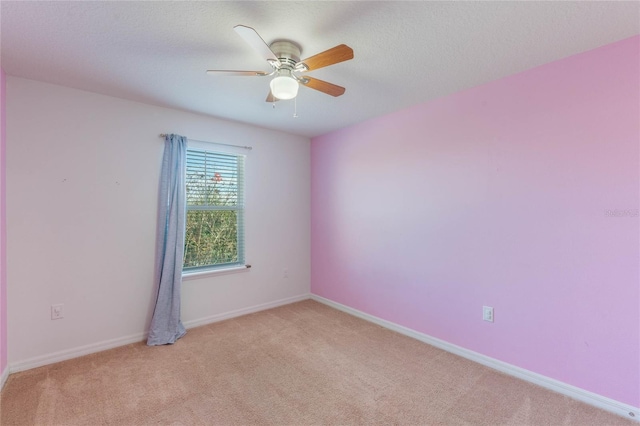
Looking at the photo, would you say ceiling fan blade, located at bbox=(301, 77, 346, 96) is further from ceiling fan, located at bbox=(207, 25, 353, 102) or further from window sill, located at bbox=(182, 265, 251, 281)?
window sill, located at bbox=(182, 265, 251, 281)

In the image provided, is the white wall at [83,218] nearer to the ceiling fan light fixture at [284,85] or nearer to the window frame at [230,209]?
the window frame at [230,209]

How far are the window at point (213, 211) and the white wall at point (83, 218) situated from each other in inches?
8.9

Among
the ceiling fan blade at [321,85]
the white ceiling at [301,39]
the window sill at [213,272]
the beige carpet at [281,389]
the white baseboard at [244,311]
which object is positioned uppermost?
the white ceiling at [301,39]

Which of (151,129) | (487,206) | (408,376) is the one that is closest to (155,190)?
(151,129)

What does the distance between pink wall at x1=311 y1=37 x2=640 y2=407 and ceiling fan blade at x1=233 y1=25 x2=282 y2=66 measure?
5.77 ft

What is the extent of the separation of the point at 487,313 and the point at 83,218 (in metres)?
3.57

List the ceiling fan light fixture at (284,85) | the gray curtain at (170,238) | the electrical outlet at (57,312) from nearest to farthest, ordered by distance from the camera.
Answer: the ceiling fan light fixture at (284,85) → the electrical outlet at (57,312) → the gray curtain at (170,238)

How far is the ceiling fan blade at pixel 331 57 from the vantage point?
5.08ft

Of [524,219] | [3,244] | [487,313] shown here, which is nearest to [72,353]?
[3,244]

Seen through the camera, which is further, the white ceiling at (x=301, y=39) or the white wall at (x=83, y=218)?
the white wall at (x=83, y=218)

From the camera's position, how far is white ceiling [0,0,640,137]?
1.54m

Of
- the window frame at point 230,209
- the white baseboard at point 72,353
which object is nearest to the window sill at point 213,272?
the window frame at point 230,209

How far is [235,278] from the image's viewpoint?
11.5 ft

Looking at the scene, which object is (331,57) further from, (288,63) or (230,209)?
(230,209)
